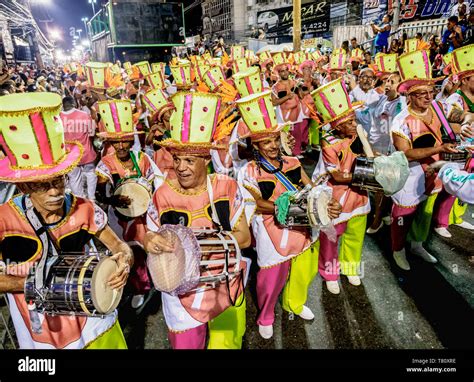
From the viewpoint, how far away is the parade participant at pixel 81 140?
5.16 m

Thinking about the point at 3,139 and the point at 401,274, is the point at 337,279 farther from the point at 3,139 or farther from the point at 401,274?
the point at 3,139

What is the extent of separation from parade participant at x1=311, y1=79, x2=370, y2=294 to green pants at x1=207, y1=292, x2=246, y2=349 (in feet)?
5.30

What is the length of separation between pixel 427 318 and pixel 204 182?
2.91 metres

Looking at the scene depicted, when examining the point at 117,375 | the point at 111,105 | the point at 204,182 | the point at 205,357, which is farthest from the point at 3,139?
the point at 111,105

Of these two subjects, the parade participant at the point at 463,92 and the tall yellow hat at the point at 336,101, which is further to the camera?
the parade participant at the point at 463,92

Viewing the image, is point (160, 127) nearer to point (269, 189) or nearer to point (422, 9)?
point (269, 189)

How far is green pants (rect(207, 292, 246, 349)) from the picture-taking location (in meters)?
2.65

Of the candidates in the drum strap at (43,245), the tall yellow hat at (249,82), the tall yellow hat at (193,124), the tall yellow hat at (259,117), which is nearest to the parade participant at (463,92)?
the tall yellow hat at (259,117)

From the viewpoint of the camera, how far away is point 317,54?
12.6 meters

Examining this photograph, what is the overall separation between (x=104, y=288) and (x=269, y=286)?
5.90 feet

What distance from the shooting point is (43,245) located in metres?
1.86

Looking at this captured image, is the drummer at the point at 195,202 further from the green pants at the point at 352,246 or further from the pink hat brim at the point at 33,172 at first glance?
the green pants at the point at 352,246

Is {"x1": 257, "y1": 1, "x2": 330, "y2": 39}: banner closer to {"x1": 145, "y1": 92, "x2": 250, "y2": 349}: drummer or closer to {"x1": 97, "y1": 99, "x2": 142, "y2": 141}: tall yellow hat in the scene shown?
{"x1": 97, "y1": 99, "x2": 142, "y2": 141}: tall yellow hat

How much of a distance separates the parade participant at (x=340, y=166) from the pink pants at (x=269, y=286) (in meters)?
0.92
